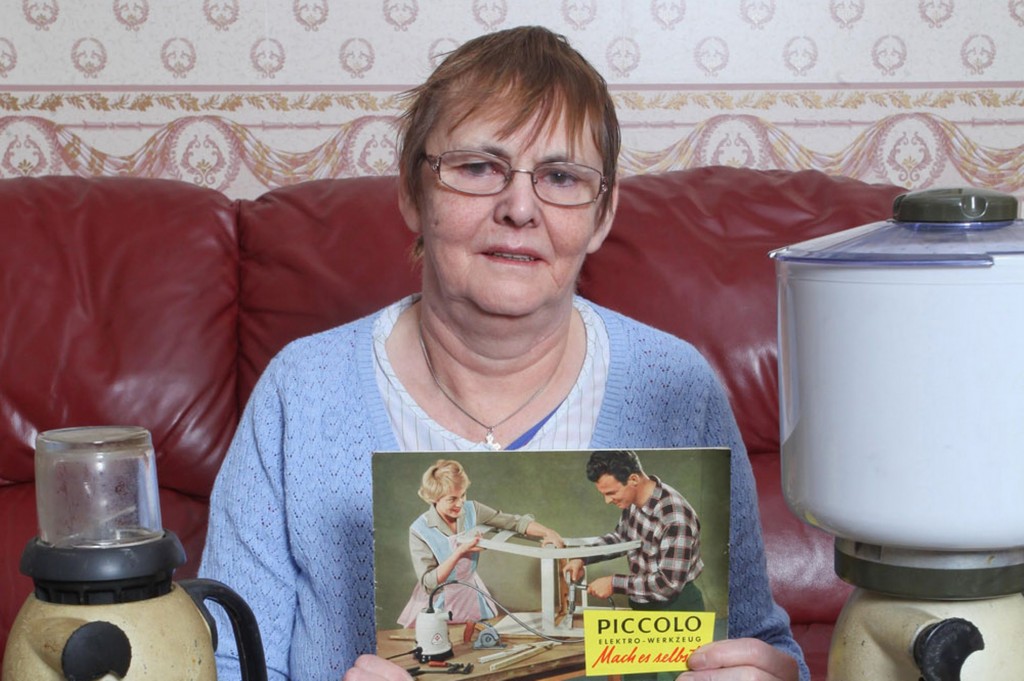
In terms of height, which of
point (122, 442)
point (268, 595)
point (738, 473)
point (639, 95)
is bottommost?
point (268, 595)

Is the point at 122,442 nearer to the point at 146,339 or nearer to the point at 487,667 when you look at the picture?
the point at 487,667

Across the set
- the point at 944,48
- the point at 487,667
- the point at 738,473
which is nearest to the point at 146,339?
the point at 738,473

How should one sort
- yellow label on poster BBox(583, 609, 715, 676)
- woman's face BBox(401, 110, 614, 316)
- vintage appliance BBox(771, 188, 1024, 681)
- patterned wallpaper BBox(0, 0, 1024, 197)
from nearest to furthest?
vintage appliance BBox(771, 188, 1024, 681) < yellow label on poster BBox(583, 609, 715, 676) < woman's face BBox(401, 110, 614, 316) < patterned wallpaper BBox(0, 0, 1024, 197)

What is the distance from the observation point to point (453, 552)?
100 cm

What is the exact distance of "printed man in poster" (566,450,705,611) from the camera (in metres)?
0.98

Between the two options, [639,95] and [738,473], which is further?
[639,95]

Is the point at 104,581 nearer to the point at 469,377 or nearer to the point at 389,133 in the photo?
the point at 469,377

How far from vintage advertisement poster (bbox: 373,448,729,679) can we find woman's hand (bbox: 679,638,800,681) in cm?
1

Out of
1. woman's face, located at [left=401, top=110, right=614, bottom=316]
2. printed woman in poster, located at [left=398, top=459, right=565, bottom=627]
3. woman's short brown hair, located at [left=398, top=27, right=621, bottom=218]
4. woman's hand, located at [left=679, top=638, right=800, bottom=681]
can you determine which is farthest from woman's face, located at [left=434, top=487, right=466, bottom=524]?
woman's short brown hair, located at [left=398, top=27, right=621, bottom=218]

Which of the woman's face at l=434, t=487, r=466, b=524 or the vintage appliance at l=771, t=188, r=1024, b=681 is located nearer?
the vintage appliance at l=771, t=188, r=1024, b=681

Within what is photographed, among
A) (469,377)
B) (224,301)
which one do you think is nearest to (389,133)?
(224,301)

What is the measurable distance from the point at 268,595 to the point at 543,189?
527mm

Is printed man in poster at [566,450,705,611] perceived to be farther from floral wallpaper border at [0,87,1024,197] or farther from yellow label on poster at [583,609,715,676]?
floral wallpaper border at [0,87,1024,197]

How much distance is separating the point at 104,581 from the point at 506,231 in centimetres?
64
